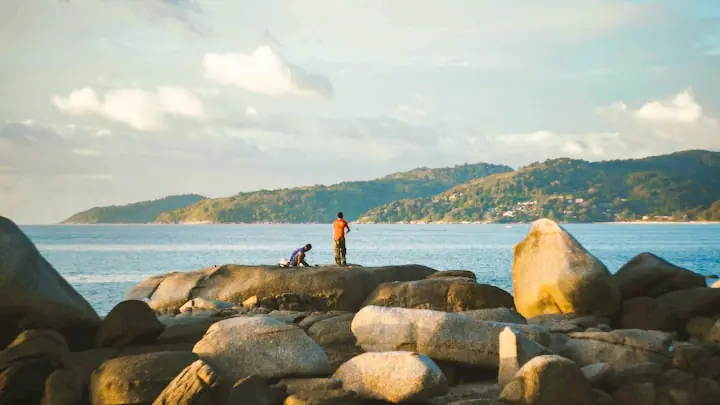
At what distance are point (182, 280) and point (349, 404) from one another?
478 inches

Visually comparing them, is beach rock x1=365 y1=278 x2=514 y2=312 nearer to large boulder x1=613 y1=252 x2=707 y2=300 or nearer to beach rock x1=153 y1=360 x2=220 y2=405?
large boulder x1=613 y1=252 x2=707 y2=300

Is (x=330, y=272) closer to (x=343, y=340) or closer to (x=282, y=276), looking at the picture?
(x=282, y=276)

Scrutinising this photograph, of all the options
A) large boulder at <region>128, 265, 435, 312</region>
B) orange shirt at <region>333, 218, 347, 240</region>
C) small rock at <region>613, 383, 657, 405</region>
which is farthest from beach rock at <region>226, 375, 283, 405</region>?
orange shirt at <region>333, 218, 347, 240</region>

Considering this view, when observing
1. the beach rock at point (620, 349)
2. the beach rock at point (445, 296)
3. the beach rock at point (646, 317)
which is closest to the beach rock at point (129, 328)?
the beach rock at point (445, 296)

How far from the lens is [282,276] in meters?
22.1

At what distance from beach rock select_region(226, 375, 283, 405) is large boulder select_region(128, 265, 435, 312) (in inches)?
336

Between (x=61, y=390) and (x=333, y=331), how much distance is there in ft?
16.2

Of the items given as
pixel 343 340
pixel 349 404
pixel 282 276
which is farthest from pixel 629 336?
pixel 282 276

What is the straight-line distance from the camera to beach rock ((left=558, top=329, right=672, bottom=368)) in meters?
16.2

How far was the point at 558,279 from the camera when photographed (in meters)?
20.9

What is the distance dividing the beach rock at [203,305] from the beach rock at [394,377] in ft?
24.4

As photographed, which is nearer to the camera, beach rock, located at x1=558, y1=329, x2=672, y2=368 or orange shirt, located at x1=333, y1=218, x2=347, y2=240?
beach rock, located at x1=558, y1=329, x2=672, y2=368

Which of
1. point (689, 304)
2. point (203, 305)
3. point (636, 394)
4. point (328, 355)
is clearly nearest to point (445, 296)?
point (328, 355)

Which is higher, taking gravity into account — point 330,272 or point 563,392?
point 330,272
